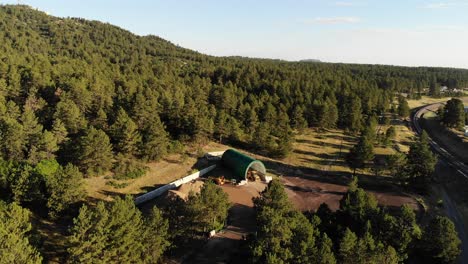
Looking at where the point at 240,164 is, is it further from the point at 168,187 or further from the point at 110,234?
the point at 110,234

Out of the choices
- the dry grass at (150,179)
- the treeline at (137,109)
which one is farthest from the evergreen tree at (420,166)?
the dry grass at (150,179)

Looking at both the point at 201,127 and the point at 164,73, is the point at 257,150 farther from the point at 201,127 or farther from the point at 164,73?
the point at 164,73

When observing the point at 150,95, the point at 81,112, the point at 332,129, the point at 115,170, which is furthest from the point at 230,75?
the point at 115,170

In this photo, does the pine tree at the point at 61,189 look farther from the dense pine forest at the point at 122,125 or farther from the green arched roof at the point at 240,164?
the green arched roof at the point at 240,164

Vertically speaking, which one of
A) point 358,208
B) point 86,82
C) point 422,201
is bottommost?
point 422,201

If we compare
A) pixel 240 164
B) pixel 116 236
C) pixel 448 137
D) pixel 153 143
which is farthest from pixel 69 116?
pixel 448 137

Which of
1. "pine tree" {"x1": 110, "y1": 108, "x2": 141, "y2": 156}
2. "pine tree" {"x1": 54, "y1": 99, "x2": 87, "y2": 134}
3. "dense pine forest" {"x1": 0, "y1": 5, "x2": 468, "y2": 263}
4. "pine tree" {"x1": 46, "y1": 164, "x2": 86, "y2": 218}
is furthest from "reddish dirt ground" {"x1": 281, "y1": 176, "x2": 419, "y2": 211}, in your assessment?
"pine tree" {"x1": 54, "y1": 99, "x2": 87, "y2": 134}
